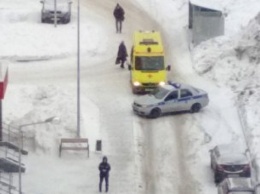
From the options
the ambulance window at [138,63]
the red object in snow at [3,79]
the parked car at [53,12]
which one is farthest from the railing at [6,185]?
the parked car at [53,12]

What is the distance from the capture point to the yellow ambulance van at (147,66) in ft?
202

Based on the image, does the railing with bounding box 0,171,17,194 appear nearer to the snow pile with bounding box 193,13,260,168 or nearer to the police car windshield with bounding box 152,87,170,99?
the police car windshield with bounding box 152,87,170,99

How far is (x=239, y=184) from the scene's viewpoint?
4950 cm

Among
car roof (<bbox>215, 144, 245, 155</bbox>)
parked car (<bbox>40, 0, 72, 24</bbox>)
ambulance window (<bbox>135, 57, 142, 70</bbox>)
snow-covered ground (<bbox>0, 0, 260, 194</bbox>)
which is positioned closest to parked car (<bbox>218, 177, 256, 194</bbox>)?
snow-covered ground (<bbox>0, 0, 260, 194</bbox>)

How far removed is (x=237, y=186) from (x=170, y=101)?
10639 millimetres

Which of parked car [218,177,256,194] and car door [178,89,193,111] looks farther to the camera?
car door [178,89,193,111]

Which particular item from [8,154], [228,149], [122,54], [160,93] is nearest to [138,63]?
[122,54]

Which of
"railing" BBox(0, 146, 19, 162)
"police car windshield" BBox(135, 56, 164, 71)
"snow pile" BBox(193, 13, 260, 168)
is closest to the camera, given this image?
"railing" BBox(0, 146, 19, 162)

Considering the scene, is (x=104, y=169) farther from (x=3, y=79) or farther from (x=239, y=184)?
(x=3, y=79)

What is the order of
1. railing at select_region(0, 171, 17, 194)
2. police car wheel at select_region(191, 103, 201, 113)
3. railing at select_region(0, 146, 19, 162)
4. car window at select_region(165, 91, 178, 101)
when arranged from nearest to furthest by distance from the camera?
railing at select_region(0, 171, 17, 194) < railing at select_region(0, 146, 19, 162) < car window at select_region(165, 91, 178, 101) < police car wheel at select_region(191, 103, 201, 113)

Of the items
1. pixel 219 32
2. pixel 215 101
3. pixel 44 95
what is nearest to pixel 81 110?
pixel 44 95

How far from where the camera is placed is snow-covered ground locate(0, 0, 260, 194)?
54.0 metres

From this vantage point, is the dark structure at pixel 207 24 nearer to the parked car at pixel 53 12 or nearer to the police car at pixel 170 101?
the parked car at pixel 53 12

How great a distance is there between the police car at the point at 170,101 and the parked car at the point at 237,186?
9.05m
